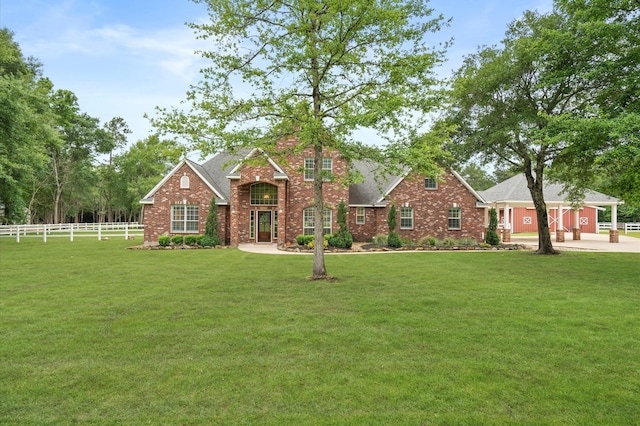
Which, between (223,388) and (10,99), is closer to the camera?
(223,388)

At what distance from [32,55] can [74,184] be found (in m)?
21.2

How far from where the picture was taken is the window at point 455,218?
2616 centimetres

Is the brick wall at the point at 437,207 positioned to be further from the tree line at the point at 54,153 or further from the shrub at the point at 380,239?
the tree line at the point at 54,153

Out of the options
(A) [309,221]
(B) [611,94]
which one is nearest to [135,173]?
(A) [309,221]

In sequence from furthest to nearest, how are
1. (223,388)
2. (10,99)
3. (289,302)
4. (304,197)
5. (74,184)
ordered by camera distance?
1. (74,184)
2. (304,197)
3. (10,99)
4. (289,302)
5. (223,388)

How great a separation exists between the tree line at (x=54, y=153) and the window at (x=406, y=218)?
53.2ft

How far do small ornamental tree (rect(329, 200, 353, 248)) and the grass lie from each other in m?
10.8

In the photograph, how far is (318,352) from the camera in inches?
217

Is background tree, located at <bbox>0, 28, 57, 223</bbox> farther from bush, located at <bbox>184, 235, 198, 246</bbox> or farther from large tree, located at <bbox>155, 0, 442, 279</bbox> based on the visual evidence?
large tree, located at <bbox>155, 0, 442, 279</bbox>

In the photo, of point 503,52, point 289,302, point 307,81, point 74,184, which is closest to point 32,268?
point 289,302

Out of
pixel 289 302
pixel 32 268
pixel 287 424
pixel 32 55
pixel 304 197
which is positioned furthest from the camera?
pixel 32 55

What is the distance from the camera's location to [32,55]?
1474 inches

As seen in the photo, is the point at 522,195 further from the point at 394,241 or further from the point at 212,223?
the point at 212,223

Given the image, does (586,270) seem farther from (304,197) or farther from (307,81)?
(304,197)
